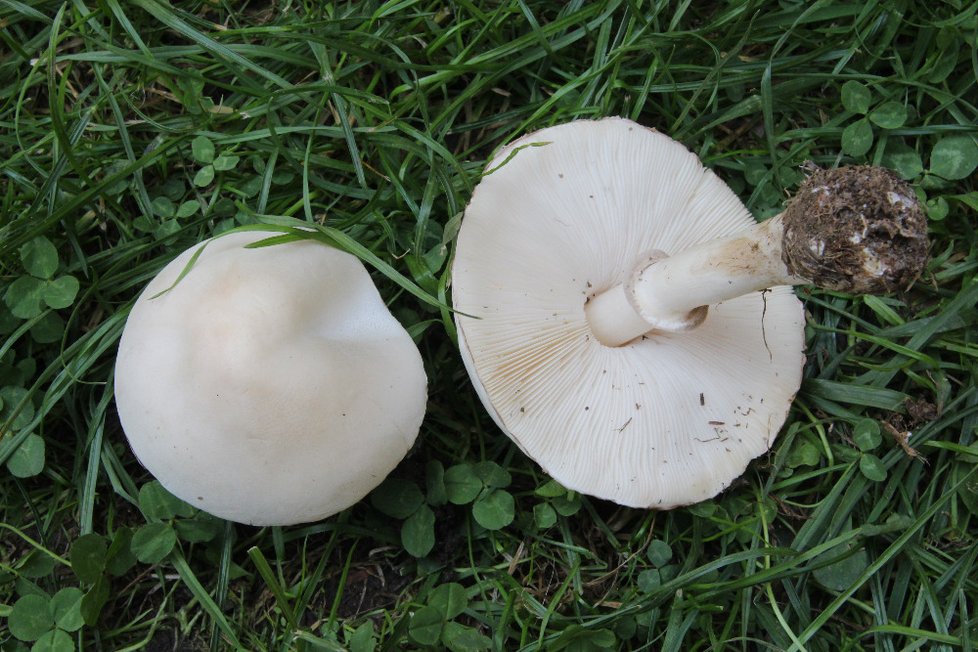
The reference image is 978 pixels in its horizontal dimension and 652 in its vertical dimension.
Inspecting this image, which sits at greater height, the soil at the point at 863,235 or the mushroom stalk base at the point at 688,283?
the soil at the point at 863,235

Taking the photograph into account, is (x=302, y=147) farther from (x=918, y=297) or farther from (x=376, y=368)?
(x=918, y=297)

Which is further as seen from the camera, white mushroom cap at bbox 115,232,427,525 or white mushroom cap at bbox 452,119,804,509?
white mushroom cap at bbox 452,119,804,509

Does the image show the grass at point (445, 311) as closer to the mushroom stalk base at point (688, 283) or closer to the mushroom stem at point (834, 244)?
the mushroom stalk base at point (688, 283)

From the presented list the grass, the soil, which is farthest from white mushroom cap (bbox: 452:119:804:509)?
the soil

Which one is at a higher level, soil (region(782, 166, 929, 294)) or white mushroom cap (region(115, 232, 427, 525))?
soil (region(782, 166, 929, 294))

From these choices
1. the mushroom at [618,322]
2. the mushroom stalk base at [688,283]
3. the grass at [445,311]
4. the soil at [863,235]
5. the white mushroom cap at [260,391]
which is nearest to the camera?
the soil at [863,235]

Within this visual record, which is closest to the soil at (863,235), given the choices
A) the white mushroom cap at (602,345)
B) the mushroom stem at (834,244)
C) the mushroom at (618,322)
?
the mushroom stem at (834,244)

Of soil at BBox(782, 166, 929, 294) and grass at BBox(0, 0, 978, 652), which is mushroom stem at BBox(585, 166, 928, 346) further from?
grass at BBox(0, 0, 978, 652)
